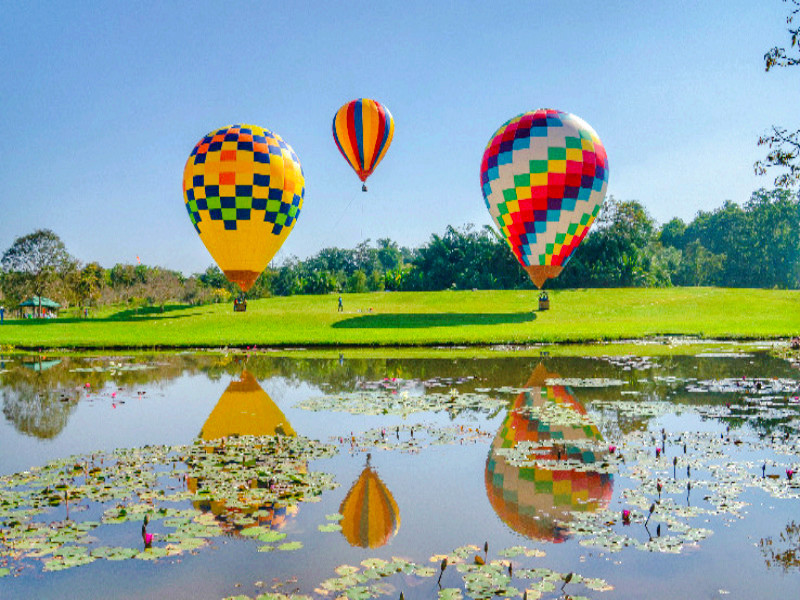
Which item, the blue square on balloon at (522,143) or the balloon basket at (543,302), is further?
the balloon basket at (543,302)

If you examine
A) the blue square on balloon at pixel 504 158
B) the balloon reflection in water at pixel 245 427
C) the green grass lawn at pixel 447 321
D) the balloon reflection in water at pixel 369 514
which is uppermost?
the blue square on balloon at pixel 504 158

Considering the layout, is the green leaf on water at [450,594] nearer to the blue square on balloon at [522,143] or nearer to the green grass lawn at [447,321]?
the green grass lawn at [447,321]

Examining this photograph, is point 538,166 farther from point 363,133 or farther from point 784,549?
point 784,549

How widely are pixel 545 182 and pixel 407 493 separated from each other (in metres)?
28.8

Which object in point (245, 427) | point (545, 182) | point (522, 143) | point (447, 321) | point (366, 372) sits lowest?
point (245, 427)

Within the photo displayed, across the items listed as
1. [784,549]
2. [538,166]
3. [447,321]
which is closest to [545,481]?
[784,549]

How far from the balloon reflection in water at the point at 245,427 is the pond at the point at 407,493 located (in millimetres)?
45

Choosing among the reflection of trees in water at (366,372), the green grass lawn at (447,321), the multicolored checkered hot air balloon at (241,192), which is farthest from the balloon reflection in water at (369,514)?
the multicolored checkered hot air balloon at (241,192)

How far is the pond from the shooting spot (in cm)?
643

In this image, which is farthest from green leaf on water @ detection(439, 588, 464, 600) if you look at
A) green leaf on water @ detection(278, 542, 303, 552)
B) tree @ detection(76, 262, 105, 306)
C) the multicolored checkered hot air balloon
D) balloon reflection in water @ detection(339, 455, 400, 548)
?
tree @ detection(76, 262, 105, 306)

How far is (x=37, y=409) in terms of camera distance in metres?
15.7

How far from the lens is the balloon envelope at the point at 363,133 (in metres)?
36.5

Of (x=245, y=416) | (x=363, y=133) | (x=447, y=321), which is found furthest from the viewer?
(x=447, y=321)

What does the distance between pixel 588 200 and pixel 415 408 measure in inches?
987
